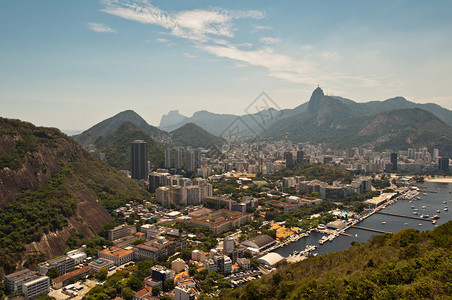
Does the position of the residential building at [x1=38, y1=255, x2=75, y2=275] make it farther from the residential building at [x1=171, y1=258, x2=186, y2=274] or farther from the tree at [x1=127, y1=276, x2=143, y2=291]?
the residential building at [x1=171, y1=258, x2=186, y2=274]

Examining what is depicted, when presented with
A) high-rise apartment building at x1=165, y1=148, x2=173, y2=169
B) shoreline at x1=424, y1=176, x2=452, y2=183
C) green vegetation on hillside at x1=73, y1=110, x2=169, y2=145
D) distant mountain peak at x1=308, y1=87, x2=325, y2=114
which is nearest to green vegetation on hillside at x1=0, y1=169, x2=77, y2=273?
high-rise apartment building at x1=165, y1=148, x2=173, y2=169

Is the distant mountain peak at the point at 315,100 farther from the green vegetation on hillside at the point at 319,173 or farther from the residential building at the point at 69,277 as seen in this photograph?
the residential building at the point at 69,277

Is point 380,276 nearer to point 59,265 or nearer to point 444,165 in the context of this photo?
point 59,265

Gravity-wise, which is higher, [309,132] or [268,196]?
[309,132]

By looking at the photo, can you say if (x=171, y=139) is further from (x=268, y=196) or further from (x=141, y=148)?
(x=268, y=196)

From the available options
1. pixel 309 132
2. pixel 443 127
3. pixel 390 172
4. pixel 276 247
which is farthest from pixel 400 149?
pixel 276 247

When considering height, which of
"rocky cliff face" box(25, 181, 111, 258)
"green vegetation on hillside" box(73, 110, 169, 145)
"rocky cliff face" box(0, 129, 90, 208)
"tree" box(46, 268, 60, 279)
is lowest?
"tree" box(46, 268, 60, 279)

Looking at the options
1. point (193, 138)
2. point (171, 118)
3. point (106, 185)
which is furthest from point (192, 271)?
point (171, 118)
